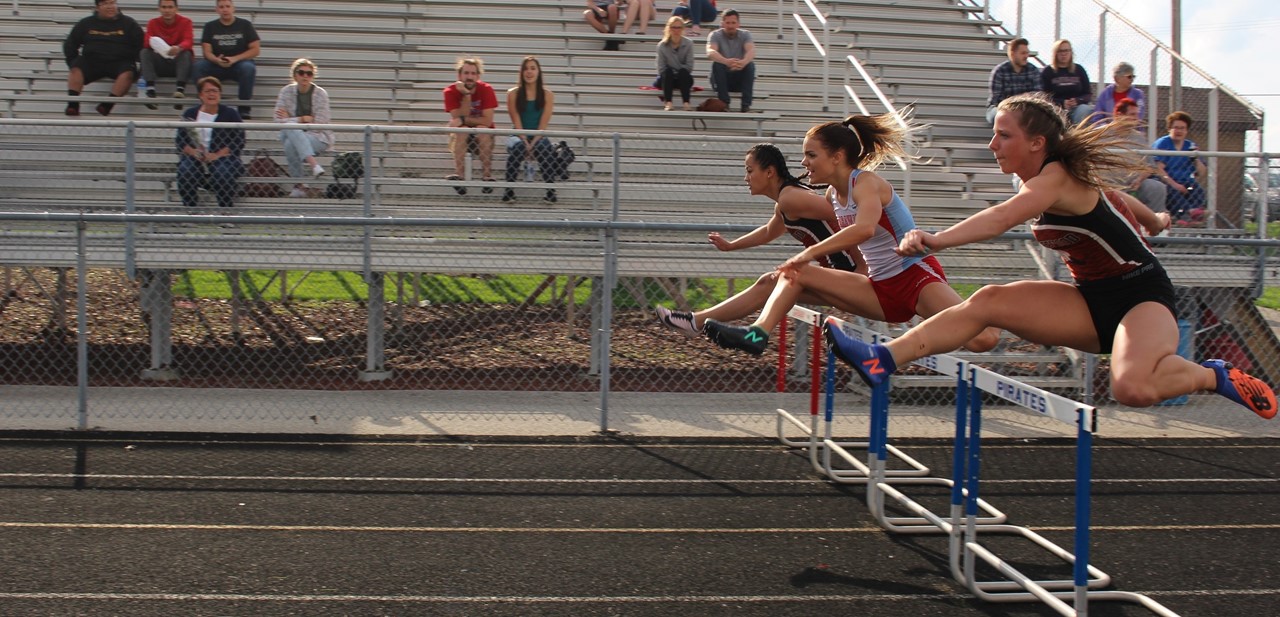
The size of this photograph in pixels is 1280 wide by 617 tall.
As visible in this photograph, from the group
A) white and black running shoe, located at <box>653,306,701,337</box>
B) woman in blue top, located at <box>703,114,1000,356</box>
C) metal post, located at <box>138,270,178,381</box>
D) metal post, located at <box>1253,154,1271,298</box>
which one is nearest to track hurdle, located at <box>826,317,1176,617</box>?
woman in blue top, located at <box>703,114,1000,356</box>

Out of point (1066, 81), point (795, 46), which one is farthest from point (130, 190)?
point (1066, 81)

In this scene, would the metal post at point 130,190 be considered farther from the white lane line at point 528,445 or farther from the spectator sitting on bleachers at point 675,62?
the spectator sitting on bleachers at point 675,62

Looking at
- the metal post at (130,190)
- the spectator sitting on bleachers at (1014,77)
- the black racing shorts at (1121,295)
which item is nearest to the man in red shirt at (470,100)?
the metal post at (130,190)

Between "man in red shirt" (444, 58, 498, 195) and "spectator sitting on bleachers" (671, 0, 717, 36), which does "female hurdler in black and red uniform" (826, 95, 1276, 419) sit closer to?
"man in red shirt" (444, 58, 498, 195)

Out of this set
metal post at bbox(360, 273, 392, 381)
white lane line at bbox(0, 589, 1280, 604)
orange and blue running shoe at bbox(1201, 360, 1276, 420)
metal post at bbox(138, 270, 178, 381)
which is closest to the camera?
orange and blue running shoe at bbox(1201, 360, 1276, 420)

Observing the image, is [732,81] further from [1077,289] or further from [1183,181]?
[1077,289]

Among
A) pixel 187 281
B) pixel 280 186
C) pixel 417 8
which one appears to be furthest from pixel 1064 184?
pixel 417 8

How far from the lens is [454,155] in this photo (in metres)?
10.7

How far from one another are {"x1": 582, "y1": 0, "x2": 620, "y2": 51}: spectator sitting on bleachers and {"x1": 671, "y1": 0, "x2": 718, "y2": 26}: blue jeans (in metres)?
0.77

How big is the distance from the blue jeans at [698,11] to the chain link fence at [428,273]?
4227mm

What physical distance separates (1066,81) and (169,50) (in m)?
9.76

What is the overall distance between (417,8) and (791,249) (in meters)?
7.83

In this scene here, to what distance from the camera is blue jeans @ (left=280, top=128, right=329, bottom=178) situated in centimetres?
1052

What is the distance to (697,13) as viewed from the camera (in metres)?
15.4
